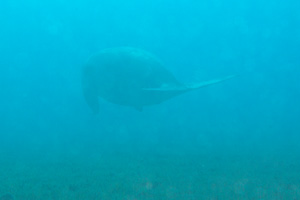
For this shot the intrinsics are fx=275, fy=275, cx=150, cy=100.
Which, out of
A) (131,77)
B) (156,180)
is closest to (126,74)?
(131,77)

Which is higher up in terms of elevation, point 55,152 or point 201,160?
point 55,152

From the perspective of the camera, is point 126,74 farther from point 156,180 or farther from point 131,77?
point 156,180

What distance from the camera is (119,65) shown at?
29.5 feet

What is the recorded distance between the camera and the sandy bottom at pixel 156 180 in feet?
17.1

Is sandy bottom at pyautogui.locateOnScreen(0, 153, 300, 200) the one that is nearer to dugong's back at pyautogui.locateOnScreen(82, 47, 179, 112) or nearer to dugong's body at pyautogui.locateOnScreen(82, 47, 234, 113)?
dugong's body at pyautogui.locateOnScreen(82, 47, 234, 113)

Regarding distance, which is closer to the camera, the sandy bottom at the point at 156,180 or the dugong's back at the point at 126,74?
the sandy bottom at the point at 156,180

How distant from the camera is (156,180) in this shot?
243 inches

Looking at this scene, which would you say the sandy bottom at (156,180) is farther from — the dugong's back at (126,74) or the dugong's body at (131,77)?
the dugong's back at (126,74)

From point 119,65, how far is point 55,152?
17.9 feet

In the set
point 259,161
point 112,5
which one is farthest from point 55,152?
point 112,5

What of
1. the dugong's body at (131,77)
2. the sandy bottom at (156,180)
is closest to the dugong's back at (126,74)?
the dugong's body at (131,77)

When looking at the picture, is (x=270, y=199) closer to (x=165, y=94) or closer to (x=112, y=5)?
(x=165, y=94)

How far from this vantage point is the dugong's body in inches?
355

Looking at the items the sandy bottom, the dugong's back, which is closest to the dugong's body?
the dugong's back
